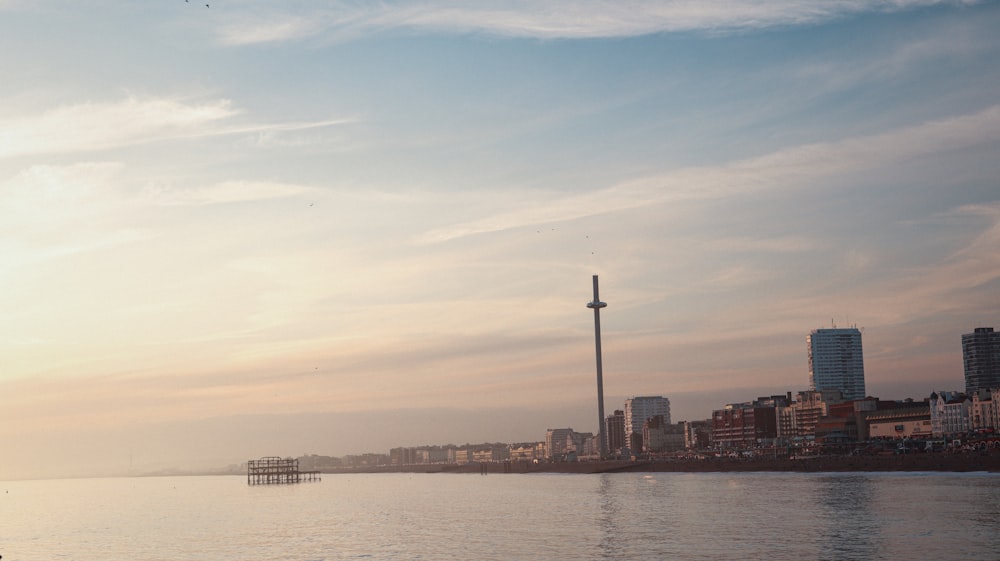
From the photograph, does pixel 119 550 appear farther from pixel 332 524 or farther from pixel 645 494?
pixel 645 494

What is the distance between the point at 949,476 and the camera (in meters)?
163

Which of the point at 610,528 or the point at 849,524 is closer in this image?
the point at 849,524

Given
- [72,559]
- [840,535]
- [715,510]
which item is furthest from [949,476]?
[72,559]

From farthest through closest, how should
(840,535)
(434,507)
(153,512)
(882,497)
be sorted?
(153,512)
(434,507)
(882,497)
(840,535)

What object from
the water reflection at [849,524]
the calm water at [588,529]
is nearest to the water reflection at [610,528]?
the calm water at [588,529]

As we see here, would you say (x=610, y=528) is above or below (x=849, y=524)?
below

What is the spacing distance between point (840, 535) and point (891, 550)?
967 cm

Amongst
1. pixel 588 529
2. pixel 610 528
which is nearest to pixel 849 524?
pixel 610 528

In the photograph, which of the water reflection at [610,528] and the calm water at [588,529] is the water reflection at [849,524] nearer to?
the calm water at [588,529]

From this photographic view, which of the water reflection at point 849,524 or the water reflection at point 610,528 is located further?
the water reflection at point 610,528

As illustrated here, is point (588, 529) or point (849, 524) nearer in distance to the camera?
point (849, 524)

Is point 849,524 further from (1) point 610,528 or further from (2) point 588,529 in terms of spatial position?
(2) point 588,529

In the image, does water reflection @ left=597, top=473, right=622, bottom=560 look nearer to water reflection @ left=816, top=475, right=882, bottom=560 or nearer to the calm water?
the calm water

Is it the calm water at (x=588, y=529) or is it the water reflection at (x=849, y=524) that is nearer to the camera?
the water reflection at (x=849, y=524)
